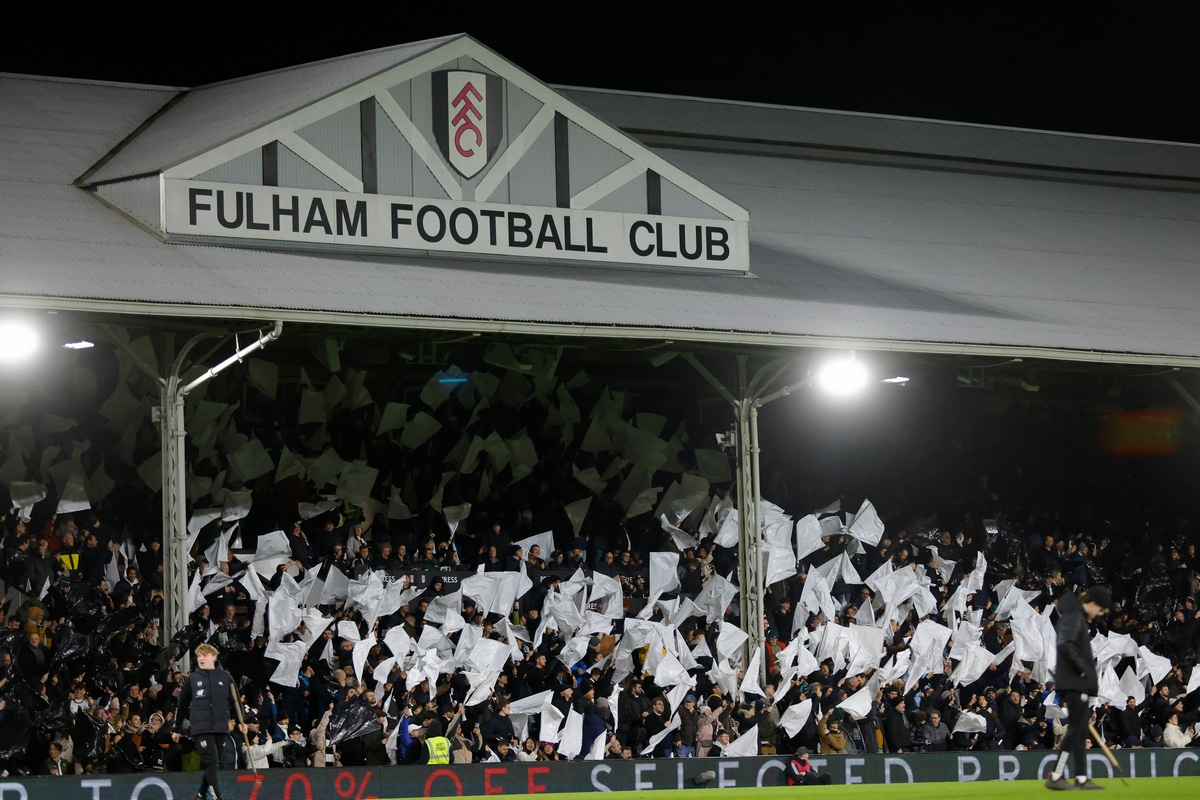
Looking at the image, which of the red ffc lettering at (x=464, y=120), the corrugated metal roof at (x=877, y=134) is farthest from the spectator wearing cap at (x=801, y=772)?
the corrugated metal roof at (x=877, y=134)

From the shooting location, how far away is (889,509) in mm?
26078

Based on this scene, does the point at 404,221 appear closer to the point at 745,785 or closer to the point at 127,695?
the point at 127,695

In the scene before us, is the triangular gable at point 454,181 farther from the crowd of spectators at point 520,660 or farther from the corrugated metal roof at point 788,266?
the crowd of spectators at point 520,660

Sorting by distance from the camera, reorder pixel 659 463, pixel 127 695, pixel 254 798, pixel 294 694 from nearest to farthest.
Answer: pixel 254 798
pixel 127 695
pixel 294 694
pixel 659 463

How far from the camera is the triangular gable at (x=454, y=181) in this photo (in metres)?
20.5

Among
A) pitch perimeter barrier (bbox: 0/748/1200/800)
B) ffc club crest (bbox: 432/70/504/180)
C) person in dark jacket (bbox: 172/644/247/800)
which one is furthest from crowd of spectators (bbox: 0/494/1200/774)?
ffc club crest (bbox: 432/70/504/180)

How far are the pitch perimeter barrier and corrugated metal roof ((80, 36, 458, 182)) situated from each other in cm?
752

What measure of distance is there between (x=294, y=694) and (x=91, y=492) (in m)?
3.99

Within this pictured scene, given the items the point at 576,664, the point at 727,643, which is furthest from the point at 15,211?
the point at 727,643

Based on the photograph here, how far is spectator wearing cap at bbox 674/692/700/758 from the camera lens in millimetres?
20406

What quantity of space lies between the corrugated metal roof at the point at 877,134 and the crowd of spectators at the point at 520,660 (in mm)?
7733

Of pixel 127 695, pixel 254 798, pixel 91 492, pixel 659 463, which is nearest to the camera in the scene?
pixel 254 798

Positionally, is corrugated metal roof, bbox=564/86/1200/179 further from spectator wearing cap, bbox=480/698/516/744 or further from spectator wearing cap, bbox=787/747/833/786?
spectator wearing cap, bbox=787/747/833/786

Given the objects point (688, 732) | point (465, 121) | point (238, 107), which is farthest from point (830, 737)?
point (238, 107)
